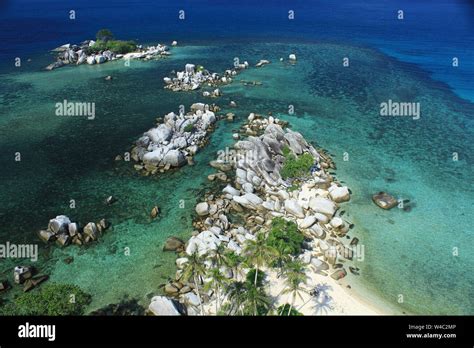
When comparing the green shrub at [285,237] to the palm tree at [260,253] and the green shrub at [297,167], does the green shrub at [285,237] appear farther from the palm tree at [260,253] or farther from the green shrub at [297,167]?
the green shrub at [297,167]

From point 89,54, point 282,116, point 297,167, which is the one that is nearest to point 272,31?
point 89,54

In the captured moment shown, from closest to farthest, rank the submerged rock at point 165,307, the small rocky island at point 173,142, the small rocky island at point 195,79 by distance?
1. the submerged rock at point 165,307
2. the small rocky island at point 173,142
3. the small rocky island at point 195,79

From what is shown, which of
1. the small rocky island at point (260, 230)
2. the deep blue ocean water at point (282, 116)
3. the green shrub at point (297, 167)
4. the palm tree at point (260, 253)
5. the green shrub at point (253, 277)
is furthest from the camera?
the green shrub at point (297, 167)

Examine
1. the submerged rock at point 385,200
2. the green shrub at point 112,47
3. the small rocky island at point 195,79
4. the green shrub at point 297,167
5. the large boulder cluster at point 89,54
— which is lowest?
the submerged rock at point 385,200

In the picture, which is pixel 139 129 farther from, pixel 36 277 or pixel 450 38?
pixel 450 38

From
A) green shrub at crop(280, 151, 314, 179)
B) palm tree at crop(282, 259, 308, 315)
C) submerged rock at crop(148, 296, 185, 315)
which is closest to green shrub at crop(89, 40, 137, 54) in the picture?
green shrub at crop(280, 151, 314, 179)

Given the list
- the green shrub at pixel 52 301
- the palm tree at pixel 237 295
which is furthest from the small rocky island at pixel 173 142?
the palm tree at pixel 237 295

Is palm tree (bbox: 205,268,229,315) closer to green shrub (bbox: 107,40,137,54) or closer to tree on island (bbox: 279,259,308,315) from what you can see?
tree on island (bbox: 279,259,308,315)

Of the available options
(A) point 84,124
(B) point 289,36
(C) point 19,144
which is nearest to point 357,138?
(A) point 84,124
